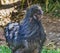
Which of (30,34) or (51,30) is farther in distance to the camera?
(51,30)

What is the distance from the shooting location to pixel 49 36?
7.48 m

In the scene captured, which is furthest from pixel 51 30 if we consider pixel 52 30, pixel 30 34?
pixel 30 34

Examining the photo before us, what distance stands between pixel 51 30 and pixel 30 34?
17.0 ft

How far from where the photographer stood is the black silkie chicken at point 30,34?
9.32ft

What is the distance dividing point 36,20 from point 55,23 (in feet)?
18.9

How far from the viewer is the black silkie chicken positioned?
2.84m

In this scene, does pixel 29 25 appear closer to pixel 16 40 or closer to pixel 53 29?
pixel 16 40

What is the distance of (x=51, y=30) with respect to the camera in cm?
800

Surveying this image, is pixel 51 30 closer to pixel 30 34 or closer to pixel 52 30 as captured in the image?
pixel 52 30

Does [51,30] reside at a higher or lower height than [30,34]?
lower

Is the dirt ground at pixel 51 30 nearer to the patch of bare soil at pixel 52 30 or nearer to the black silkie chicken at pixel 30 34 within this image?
the patch of bare soil at pixel 52 30

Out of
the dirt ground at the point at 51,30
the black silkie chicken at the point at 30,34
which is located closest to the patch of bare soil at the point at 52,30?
the dirt ground at the point at 51,30

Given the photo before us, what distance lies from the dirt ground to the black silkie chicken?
3953 millimetres

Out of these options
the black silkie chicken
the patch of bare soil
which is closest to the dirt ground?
the patch of bare soil
